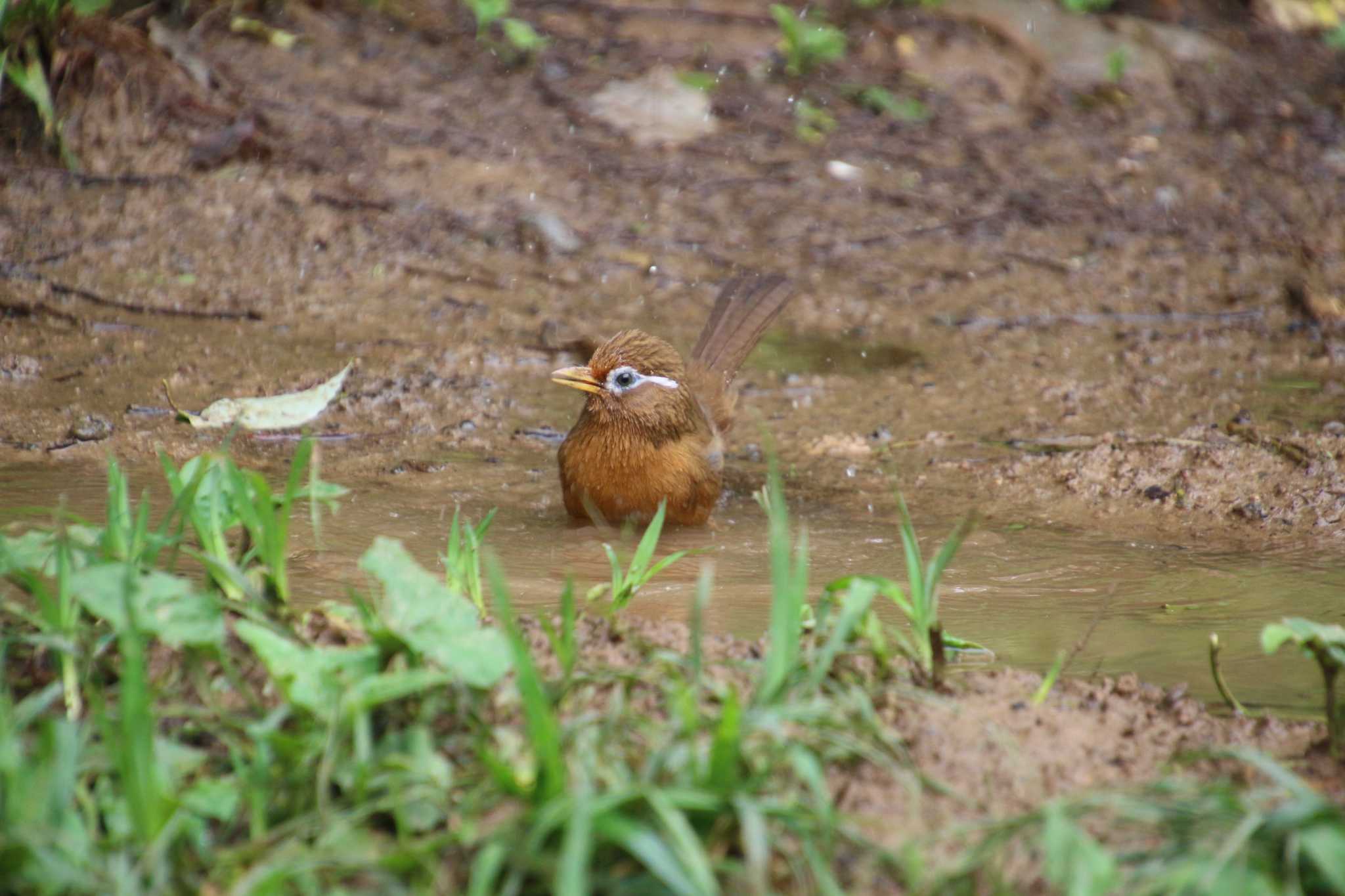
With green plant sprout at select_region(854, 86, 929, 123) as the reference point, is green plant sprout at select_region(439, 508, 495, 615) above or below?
below

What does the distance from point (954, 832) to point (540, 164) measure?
6.45 m

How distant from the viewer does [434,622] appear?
8.63ft

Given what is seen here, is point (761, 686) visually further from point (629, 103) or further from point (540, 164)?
point (629, 103)

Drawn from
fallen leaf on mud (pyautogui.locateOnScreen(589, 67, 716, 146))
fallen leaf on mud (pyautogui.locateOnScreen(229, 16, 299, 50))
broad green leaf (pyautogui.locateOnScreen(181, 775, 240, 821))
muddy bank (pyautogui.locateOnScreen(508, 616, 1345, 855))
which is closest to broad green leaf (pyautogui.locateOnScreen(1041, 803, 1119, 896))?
muddy bank (pyautogui.locateOnScreen(508, 616, 1345, 855))

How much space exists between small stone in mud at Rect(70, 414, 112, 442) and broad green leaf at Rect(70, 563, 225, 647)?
2537mm

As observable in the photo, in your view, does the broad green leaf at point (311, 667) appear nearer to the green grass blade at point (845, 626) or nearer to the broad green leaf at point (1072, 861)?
the green grass blade at point (845, 626)

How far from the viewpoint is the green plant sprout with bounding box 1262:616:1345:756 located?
103 inches

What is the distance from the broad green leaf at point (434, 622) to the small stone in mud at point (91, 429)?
268 centimetres

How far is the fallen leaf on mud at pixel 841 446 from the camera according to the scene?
5696mm

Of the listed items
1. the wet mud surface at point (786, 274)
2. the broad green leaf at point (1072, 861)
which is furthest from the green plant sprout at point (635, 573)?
the broad green leaf at point (1072, 861)

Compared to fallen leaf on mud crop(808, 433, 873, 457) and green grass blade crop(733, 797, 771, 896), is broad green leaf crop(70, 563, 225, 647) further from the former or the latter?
fallen leaf on mud crop(808, 433, 873, 457)

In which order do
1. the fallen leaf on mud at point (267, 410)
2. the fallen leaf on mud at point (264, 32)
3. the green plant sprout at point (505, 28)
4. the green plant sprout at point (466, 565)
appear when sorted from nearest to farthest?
the green plant sprout at point (466, 565) → the fallen leaf on mud at point (267, 410) → the fallen leaf on mud at point (264, 32) → the green plant sprout at point (505, 28)

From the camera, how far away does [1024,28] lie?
404 inches

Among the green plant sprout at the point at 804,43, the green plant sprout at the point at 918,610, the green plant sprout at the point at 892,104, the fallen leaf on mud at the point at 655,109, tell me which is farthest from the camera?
the green plant sprout at the point at 804,43
